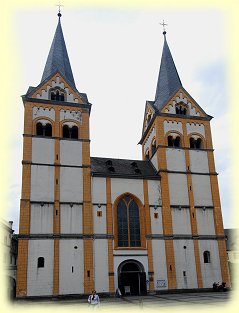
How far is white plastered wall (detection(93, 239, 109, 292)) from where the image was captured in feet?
114

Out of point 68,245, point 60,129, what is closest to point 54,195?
point 68,245

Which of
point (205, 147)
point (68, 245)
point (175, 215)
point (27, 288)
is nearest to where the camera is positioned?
point (27, 288)

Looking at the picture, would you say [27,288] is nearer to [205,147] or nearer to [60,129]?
[60,129]

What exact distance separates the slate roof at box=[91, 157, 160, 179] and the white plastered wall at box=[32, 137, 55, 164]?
4967 millimetres

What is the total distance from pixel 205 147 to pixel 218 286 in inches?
646

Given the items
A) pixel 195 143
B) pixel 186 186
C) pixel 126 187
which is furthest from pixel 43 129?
pixel 195 143

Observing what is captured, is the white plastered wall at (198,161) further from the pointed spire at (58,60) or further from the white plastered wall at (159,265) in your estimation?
the pointed spire at (58,60)

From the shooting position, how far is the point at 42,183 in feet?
122

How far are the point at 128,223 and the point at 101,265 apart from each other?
535 centimetres

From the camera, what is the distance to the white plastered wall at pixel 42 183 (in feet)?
120

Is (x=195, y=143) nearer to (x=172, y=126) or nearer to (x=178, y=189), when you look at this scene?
(x=172, y=126)

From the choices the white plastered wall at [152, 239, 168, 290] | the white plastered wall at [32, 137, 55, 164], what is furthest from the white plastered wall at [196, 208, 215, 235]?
the white plastered wall at [32, 137, 55, 164]

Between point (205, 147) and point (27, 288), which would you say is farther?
point (205, 147)

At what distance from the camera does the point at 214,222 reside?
40.5 meters
